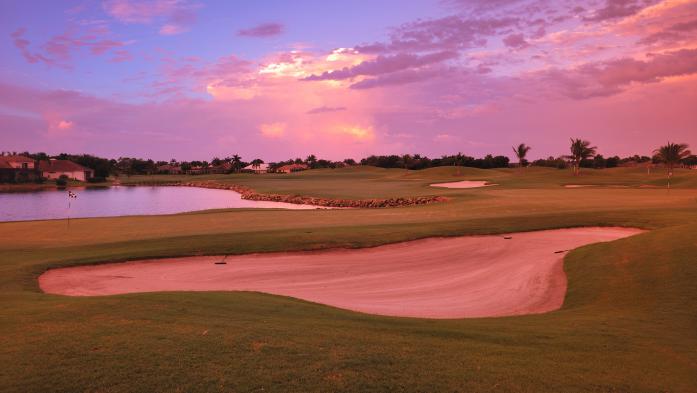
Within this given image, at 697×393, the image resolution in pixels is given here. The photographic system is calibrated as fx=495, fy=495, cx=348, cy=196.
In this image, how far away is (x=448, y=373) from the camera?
6.87 metres

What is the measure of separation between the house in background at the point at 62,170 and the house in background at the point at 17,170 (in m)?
4.30

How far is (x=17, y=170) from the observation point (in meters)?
125

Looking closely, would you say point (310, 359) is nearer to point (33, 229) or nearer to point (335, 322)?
point (335, 322)

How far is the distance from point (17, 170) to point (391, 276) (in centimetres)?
13676

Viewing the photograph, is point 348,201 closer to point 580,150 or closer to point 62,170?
point 580,150

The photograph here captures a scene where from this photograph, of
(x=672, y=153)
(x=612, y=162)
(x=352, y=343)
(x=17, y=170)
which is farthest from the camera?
(x=612, y=162)

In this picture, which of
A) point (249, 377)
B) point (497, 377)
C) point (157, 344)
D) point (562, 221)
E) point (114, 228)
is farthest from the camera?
point (114, 228)

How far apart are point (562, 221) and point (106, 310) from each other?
966 inches

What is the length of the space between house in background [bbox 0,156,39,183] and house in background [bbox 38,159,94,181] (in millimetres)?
4299

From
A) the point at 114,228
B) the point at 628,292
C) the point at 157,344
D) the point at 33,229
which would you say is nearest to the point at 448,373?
the point at 157,344

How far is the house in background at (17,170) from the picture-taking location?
12138 cm

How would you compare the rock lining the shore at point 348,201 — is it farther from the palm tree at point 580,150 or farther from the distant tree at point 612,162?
the distant tree at point 612,162

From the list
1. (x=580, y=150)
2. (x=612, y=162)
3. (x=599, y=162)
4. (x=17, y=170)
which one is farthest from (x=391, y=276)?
(x=612, y=162)

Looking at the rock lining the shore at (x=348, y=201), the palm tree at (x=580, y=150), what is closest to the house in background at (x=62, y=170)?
the rock lining the shore at (x=348, y=201)
